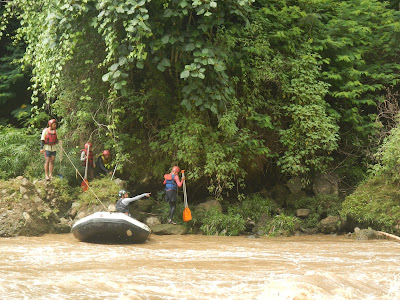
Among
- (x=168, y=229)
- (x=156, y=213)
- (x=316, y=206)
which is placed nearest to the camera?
(x=168, y=229)

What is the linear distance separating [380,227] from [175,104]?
207 inches

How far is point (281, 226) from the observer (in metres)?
10.8

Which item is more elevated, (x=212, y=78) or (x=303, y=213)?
(x=212, y=78)

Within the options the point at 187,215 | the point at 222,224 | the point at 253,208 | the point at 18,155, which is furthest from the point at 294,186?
the point at 18,155

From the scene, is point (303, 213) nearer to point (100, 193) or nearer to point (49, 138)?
point (100, 193)

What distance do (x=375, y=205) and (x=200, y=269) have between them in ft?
17.8

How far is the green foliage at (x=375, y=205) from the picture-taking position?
10008mm

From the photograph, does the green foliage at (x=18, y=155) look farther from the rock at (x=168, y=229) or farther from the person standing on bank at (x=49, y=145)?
the rock at (x=168, y=229)

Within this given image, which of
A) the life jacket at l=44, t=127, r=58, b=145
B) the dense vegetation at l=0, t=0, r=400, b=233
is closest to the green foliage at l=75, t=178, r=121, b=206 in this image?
the dense vegetation at l=0, t=0, r=400, b=233

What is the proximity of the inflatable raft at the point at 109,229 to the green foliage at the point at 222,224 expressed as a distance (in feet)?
6.67

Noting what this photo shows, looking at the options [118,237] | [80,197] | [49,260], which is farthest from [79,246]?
[80,197]

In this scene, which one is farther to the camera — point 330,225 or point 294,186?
point 294,186

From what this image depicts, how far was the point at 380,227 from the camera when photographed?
10125 millimetres

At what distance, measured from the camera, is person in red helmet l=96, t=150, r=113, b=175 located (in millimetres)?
11642
